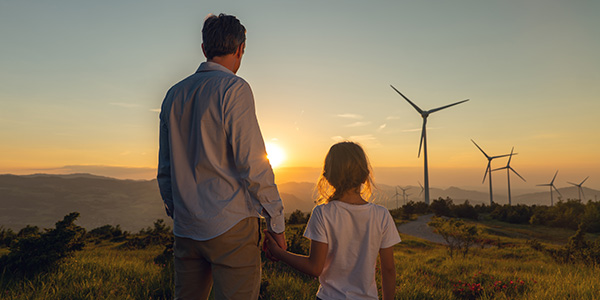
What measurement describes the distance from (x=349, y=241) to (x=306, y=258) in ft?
1.22

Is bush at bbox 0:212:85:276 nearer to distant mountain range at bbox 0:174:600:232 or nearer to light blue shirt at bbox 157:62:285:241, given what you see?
light blue shirt at bbox 157:62:285:241

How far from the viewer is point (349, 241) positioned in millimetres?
2910

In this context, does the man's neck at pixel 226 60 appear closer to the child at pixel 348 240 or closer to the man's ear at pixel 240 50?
the man's ear at pixel 240 50

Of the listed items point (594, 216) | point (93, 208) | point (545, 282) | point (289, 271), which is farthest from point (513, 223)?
point (93, 208)

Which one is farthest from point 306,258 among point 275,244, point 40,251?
point 40,251

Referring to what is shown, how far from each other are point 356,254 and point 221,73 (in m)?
1.77

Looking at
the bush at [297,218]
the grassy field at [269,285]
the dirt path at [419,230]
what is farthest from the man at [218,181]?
the dirt path at [419,230]

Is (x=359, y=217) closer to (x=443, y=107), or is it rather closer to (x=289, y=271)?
(x=289, y=271)

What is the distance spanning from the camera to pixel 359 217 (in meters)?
2.91

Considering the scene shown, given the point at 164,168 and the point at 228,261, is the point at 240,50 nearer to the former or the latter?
the point at 164,168

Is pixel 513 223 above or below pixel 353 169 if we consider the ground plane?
below

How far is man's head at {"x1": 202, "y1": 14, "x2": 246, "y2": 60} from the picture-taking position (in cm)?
274

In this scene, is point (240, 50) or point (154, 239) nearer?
point (240, 50)

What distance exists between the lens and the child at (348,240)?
286cm
